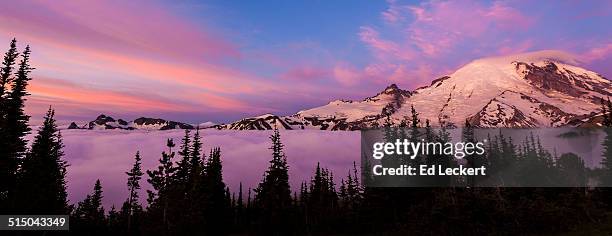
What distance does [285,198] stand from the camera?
82.2 meters

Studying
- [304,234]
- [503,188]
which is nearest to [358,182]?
[304,234]

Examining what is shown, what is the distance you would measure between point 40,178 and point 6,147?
6.06 m

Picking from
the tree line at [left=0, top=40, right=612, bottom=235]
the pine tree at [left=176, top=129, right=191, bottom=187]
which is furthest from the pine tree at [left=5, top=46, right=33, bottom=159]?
the pine tree at [left=176, top=129, right=191, bottom=187]

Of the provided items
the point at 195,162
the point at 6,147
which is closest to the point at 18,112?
the point at 6,147

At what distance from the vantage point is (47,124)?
194ft

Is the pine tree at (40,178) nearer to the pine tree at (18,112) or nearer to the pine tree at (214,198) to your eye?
the pine tree at (18,112)

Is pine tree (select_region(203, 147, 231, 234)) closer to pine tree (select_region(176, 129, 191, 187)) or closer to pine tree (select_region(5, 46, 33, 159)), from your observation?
pine tree (select_region(176, 129, 191, 187))

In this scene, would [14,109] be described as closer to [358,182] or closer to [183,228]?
[183,228]

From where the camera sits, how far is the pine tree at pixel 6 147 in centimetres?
4528

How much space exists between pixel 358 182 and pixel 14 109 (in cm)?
7416

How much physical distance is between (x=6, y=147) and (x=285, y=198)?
46.0m

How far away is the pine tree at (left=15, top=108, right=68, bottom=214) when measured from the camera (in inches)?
1845

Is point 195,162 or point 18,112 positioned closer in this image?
point 18,112

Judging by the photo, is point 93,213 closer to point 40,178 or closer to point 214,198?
point 214,198
